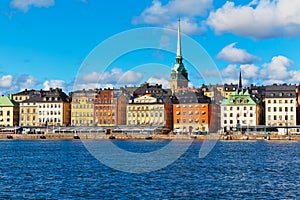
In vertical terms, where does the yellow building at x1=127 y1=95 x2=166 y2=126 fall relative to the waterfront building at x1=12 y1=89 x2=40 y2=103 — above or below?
below

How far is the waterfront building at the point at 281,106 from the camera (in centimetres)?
11956

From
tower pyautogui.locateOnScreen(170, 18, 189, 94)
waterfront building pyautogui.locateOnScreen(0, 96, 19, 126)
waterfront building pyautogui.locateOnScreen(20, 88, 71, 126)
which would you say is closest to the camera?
waterfront building pyautogui.locateOnScreen(20, 88, 71, 126)

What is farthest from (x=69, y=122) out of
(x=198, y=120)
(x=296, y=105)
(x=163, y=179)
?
(x=163, y=179)

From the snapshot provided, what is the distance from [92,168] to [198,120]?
83.1m

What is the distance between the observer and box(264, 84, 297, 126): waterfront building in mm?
119562

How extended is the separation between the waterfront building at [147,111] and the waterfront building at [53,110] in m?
16.6

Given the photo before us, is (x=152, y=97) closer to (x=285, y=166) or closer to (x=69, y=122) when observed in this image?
(x=69, y=122)

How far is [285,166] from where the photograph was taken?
159ft

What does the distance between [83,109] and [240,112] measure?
38.0 m

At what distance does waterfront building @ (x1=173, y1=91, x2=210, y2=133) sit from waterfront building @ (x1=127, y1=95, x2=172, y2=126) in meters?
2.46

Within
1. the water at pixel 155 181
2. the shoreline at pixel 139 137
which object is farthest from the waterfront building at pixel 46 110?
the water at pixel 155 181

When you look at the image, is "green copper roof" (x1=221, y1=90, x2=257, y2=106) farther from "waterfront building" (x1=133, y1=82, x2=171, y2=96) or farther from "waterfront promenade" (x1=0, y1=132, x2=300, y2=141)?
"waterfront building" (x1=133, y1=82, x2=171, y2=96)

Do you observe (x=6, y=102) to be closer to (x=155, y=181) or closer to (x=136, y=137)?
(x=136, y=137)

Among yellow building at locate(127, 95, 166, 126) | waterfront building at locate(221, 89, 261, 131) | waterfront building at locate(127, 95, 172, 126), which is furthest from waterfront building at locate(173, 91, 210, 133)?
waterfront building at locate(221, 89, 261, 131)
